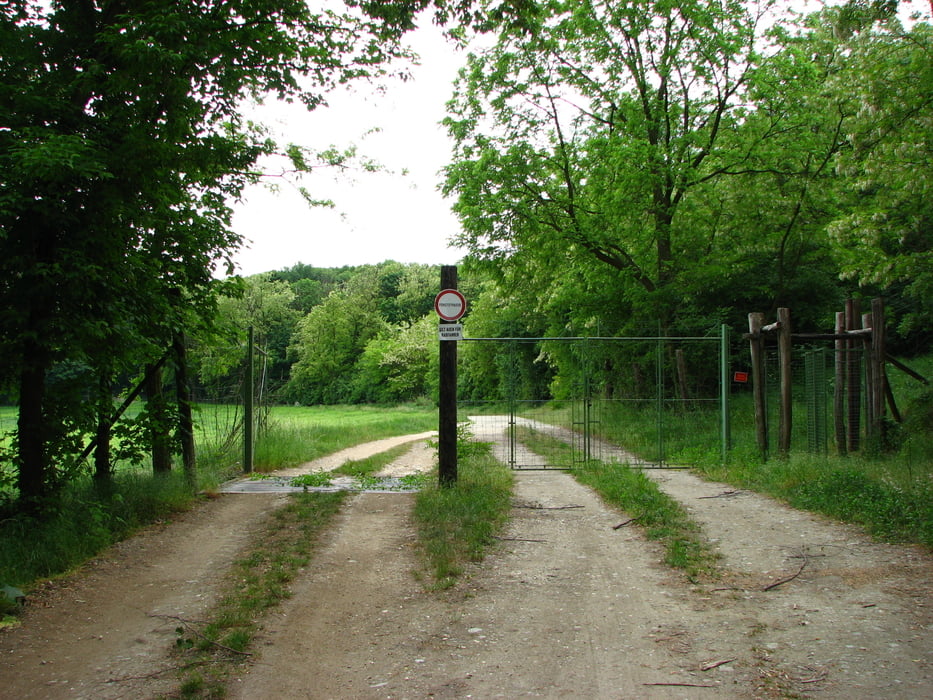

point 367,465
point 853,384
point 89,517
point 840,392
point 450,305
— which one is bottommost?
→ point 367,465

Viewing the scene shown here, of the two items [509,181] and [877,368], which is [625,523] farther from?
[509,181]

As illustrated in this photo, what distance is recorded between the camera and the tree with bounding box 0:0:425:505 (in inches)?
258

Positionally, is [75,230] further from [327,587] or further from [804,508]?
[804,508]

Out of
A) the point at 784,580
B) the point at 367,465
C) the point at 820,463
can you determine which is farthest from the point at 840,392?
the point at 367,465

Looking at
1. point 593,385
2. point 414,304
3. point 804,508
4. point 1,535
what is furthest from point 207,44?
point 414,304

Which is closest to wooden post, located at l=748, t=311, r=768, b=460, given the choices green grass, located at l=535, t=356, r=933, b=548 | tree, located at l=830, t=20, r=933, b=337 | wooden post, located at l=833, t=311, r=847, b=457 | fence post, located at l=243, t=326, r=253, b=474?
green grass, located at l=535, t=356, r=933, b=548

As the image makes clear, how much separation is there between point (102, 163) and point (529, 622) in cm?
542

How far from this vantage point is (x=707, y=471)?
12477mm

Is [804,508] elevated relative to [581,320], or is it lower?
lower

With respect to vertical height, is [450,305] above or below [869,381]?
above

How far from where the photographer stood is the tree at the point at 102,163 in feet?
21.5

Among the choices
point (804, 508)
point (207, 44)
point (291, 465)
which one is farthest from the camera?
point (291, 465)

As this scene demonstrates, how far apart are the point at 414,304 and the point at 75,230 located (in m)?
72.6

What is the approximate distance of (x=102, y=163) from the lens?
6.53 meters
